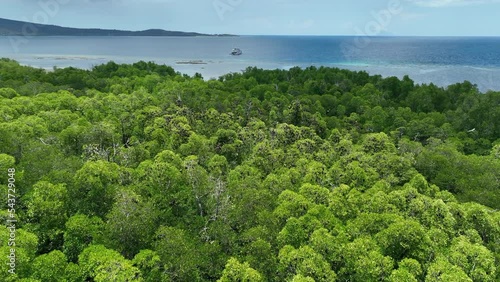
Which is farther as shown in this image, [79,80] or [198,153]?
[79,80]

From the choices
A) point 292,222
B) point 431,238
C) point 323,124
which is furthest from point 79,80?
point 431,238

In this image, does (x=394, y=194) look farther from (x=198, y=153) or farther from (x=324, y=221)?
(x=198, y=153)

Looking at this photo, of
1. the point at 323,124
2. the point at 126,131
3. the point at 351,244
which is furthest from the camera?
the point at 323,124

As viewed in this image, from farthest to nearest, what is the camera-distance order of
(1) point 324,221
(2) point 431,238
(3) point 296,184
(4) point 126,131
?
(4) point 126,131 → (3) point 296,184 → (1) point 324,221 → (2) point 431,238

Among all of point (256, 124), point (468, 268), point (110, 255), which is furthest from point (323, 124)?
point (110, 255)

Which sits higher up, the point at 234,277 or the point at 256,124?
the point at 256,124

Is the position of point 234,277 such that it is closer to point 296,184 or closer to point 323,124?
point 296,184
